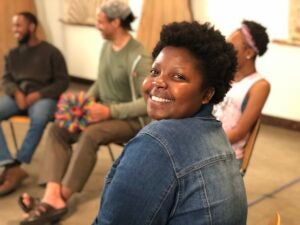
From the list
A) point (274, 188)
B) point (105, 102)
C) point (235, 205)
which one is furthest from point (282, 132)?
point (235, 205)

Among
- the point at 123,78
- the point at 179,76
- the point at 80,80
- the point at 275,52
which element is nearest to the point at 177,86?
the point at 179,76

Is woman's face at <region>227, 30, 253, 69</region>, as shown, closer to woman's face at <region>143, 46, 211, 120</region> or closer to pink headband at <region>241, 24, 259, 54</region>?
pink headband at <region>241, 24, 259, 54</region>

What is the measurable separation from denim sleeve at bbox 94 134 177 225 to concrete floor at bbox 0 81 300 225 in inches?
71.7

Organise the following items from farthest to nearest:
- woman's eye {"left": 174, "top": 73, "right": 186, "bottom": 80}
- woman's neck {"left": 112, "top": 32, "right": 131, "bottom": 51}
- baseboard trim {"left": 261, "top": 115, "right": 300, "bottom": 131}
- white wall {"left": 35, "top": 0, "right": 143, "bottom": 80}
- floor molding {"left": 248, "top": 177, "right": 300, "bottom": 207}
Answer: white wall {"left": 35, "top": 0, "right": 143, "bottom": 80} < baseboard trim {"left": 261, "top": 115, "right": 300, "bottom": 131} < floor molding {"left": 248, "top": 177, "right": 300, "bottom": 207} < woman's neck {"left": 112, "top": 32, "right": 131, "bottom": 51} < woman's eye {"left": 174, "top": 73, "right": 186, "bottom": 80}

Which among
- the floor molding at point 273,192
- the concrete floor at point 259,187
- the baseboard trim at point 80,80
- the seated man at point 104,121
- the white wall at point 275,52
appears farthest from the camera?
the baseboard trim at point 80,80

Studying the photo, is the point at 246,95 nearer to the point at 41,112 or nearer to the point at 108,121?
the point at 108,121

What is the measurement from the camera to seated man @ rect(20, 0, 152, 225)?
9.28 ft

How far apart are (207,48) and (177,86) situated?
117mm

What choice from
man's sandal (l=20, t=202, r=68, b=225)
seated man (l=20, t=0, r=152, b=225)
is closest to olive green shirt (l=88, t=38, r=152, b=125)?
seated man (l=20, t=0, r=152, b=225)

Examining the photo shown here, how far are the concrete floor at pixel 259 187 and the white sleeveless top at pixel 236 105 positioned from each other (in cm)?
62

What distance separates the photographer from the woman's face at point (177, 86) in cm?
116

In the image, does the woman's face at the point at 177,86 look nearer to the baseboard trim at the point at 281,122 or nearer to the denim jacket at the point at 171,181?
the denim jacket at the point at 171,181

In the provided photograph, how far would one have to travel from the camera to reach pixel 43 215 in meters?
2.72

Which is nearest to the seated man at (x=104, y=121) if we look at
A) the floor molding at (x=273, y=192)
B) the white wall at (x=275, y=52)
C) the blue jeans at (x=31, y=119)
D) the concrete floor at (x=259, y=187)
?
the concrete floor at (x=259, y=187)
